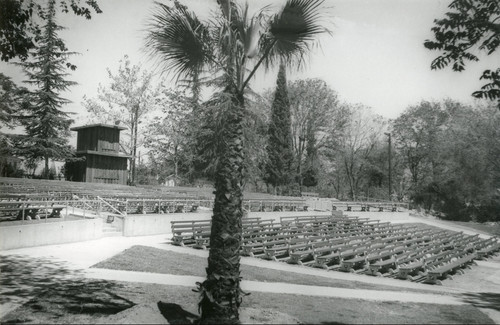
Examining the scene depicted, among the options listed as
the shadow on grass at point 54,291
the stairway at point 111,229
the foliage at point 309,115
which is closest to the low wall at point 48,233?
the stairway at point 111,229

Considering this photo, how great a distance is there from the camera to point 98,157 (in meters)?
40.9

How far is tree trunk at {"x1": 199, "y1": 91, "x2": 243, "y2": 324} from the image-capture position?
5484 millimetres

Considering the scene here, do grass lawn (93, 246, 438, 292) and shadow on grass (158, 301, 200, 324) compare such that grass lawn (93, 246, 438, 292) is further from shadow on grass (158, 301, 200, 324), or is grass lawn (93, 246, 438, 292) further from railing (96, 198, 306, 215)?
railing (96, 198, 306, 215)

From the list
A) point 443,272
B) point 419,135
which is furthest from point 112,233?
point 419,135

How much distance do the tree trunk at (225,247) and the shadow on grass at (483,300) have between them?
21.3 ft

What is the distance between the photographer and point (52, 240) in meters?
13.2

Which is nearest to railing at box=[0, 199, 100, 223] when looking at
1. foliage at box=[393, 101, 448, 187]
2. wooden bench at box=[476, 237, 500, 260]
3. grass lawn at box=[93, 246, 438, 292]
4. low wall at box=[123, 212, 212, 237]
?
Answer: low wall at box=[123, 212, 212, 237]

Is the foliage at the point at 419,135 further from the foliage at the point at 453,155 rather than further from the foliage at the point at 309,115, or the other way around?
the foliage at the point at 309,115

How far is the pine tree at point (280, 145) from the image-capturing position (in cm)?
4866

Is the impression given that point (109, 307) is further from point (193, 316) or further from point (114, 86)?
point (114, 86)

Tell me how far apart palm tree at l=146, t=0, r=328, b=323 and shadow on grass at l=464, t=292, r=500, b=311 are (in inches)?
259

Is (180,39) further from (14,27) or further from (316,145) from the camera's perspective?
(316,145)

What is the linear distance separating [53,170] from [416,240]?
1698 inches

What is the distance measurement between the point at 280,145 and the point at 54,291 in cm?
4292
